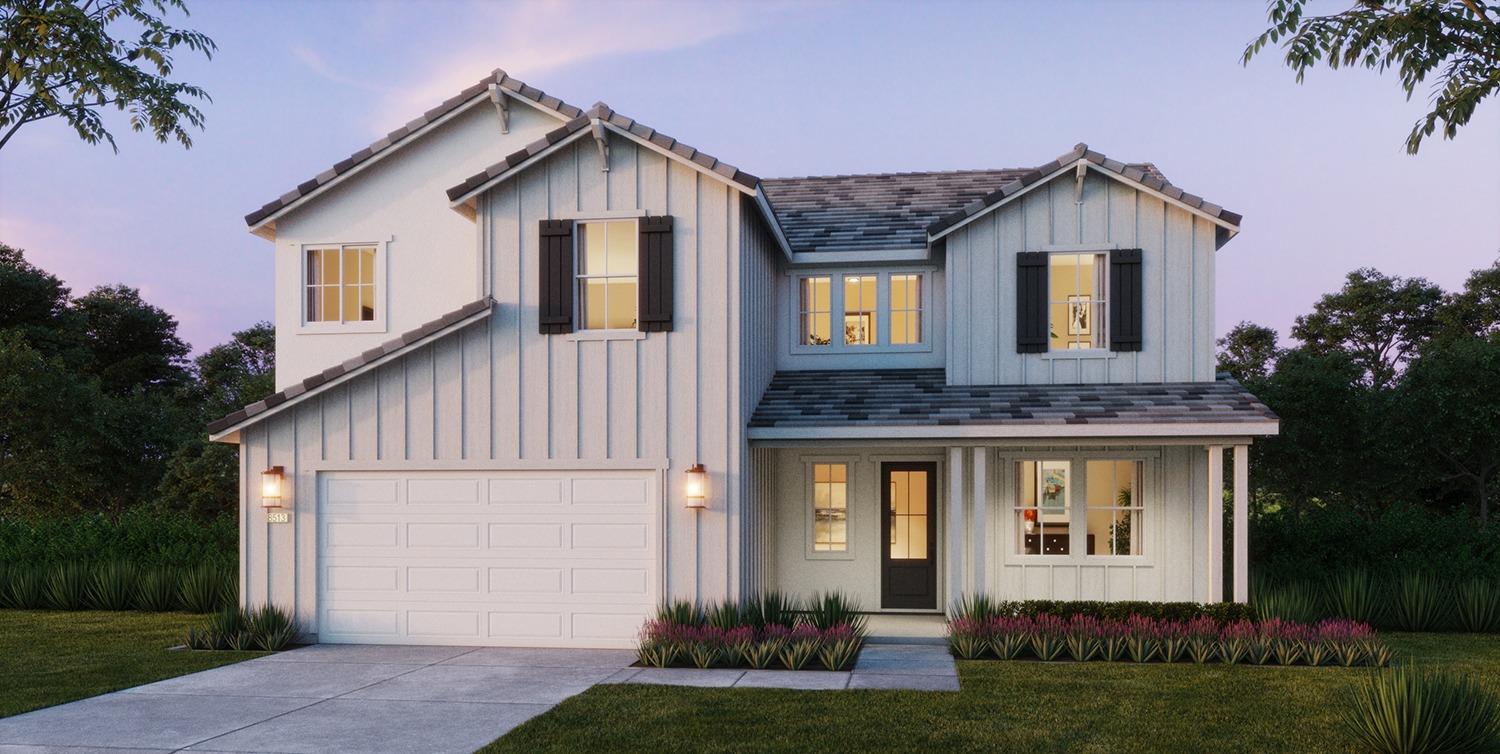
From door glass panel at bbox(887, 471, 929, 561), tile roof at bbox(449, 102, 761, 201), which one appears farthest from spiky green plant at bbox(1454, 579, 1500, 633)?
tile roof at bbox(449, 102, 761, 201)

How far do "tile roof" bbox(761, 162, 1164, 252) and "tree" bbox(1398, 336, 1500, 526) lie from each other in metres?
11.0

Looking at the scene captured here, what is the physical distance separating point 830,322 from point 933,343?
1419 mm

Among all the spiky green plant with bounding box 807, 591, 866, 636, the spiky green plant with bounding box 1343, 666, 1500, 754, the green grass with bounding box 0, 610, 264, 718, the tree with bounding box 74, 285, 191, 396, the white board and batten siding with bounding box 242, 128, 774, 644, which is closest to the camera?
the spiky green plant with bounding box 1343, 666, 1500, 754

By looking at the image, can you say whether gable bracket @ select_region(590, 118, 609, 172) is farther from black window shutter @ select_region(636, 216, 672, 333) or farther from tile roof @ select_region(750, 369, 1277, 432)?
tile roof @ select_region(750, 369, 1277, 432)

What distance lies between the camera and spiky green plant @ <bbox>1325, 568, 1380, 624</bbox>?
1384 cm

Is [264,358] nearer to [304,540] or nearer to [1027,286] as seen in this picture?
[304,540]

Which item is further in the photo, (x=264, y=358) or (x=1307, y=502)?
(x=264, y=358)

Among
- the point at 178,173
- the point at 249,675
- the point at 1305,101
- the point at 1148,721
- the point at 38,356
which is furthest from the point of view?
the point at 38,356

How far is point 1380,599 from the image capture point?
46.8 ft

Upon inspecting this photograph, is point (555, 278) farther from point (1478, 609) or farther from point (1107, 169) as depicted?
point (1478, 609)

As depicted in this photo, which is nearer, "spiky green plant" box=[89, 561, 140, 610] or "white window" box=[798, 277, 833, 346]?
"white window" box=[798, 277, 833, 346]

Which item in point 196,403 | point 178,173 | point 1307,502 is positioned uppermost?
point 178,173

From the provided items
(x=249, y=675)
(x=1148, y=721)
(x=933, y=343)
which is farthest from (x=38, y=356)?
(x=1148, y=721)

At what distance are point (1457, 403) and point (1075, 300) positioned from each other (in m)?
13.9
